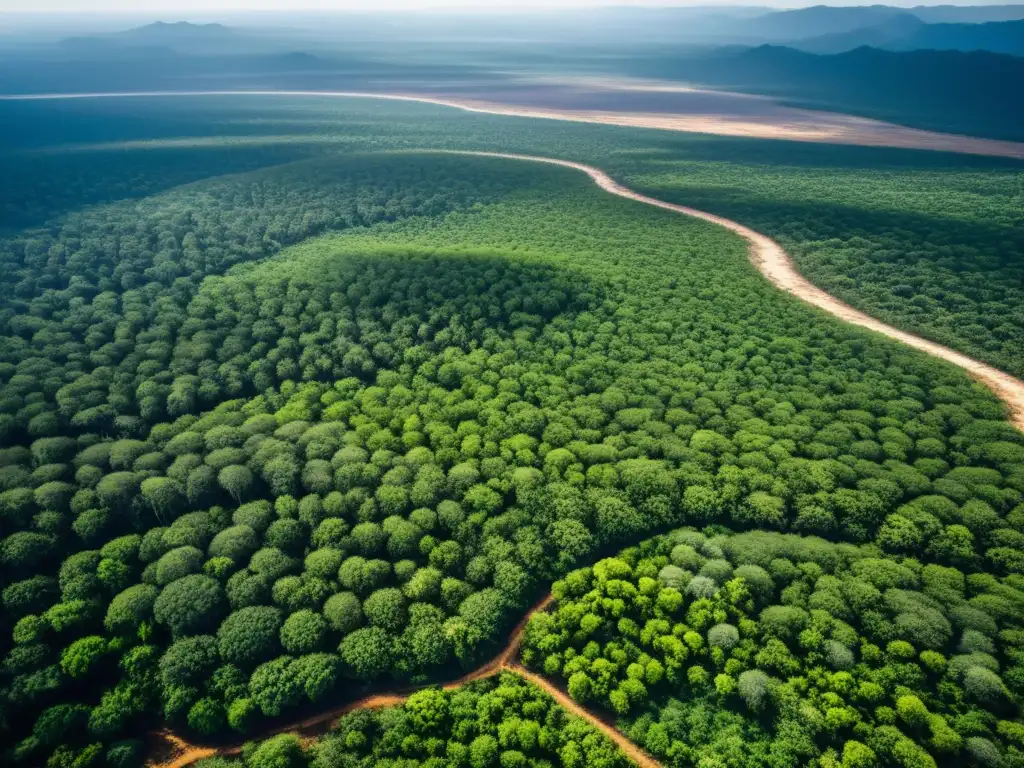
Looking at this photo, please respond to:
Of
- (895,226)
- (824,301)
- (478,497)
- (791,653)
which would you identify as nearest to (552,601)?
(478,497)

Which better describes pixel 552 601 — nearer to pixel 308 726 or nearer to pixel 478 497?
pixel 478 497

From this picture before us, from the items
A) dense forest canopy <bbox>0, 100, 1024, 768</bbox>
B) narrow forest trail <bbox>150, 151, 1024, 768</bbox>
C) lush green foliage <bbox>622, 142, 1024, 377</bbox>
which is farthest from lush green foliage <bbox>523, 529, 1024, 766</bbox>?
lush green foliage <bbox>622, 142, 1024, 377</bbox>

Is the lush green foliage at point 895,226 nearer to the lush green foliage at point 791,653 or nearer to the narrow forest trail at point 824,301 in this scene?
the narrow forest trail at point 824,301

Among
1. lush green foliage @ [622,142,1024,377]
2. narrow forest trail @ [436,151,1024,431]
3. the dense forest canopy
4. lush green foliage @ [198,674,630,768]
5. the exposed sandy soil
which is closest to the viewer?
lush green foliage @ [198,674,630,768]

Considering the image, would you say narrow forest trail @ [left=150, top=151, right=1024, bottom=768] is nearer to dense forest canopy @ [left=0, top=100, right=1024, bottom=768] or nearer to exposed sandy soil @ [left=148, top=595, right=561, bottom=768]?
exposed sandy soil @ [left=148, top=595, right=561, bottom=768]

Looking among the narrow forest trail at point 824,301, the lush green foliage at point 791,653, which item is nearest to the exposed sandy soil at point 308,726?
the lush green foliage at point 791,653

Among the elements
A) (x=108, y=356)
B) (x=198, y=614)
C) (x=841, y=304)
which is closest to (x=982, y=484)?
(x=841, y=304)
